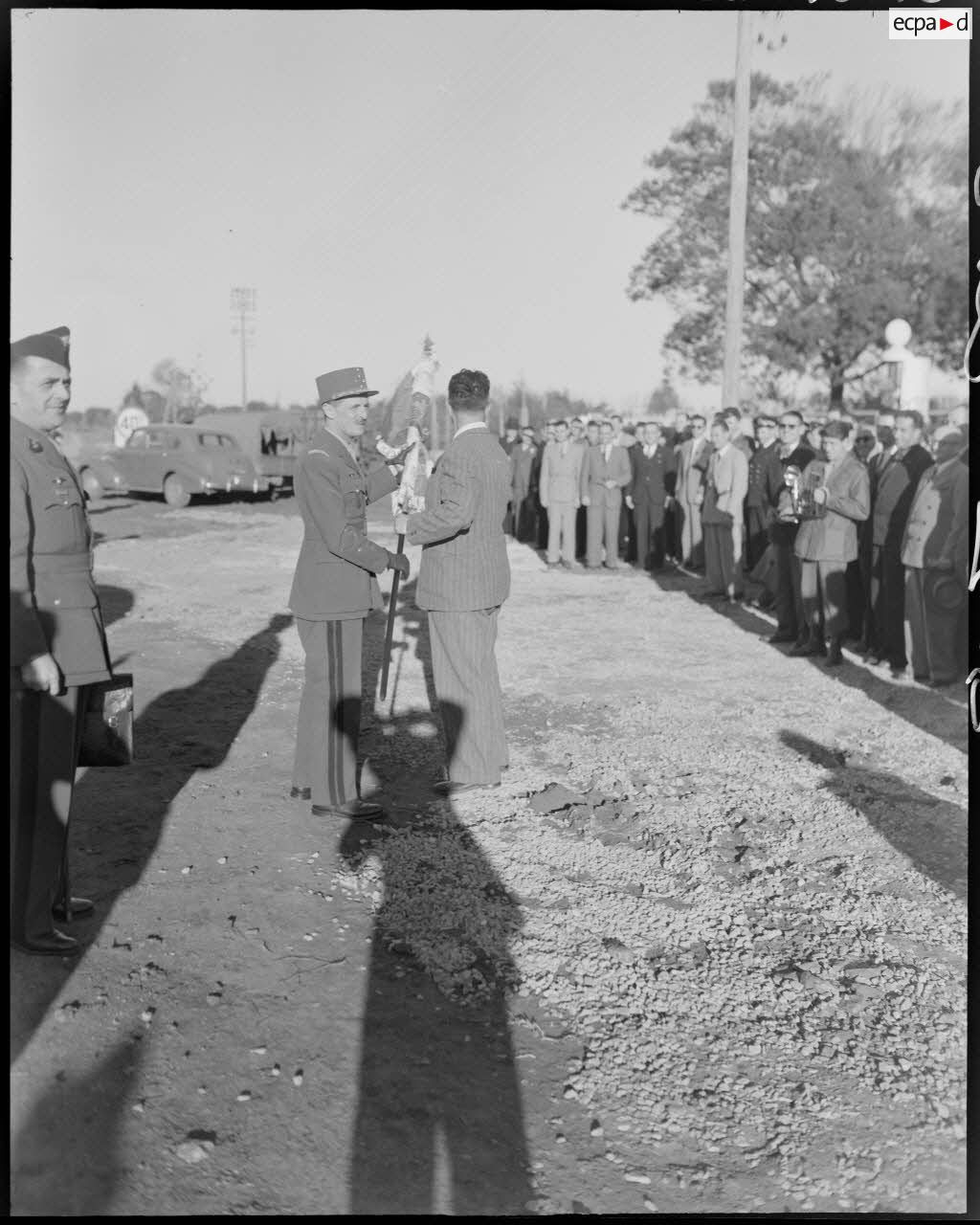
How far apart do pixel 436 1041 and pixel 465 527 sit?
100 inches

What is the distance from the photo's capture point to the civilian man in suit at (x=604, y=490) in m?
14.2

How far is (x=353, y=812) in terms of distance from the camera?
4.94m

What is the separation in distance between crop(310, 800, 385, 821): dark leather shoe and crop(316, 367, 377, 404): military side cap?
5.74 ft

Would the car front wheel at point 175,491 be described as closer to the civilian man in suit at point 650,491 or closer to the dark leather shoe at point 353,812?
the civilian man in suit at point 650,491

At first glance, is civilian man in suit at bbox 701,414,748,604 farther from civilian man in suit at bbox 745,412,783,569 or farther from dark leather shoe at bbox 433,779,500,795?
dark leather shoe at bbox 433,779,500,795

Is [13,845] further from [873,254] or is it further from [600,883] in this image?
[873,254]

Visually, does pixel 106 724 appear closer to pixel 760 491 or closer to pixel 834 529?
pixel 834 529

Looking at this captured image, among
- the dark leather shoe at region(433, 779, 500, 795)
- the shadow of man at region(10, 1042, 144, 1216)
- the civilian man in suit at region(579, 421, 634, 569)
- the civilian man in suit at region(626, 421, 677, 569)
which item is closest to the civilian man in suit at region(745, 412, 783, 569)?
the civilian man in suit at region(626, 421, 677, 569)

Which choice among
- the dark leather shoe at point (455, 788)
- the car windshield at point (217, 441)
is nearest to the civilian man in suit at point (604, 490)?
the dark leather shoe at point (455, 788)

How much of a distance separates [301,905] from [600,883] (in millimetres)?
1147

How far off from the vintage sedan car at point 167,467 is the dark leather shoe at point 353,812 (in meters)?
19.8

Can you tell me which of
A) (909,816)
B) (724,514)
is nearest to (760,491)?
(724,514)

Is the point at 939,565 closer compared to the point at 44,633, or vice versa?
the point at 44,633

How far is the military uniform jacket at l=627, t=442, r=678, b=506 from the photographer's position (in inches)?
561
